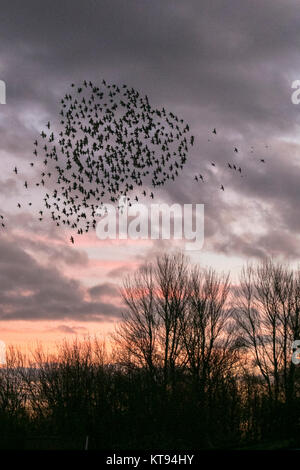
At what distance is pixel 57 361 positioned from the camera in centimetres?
6969

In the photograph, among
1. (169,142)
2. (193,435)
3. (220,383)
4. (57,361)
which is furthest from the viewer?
(57,361)

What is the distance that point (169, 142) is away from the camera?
2397 centimetres

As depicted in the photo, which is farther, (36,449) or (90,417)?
(90,417)

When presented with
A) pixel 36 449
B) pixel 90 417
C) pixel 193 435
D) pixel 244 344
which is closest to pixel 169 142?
pixel 36 449

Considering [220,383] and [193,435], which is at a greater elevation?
[220,383]

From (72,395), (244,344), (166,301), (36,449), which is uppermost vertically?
(166,301)

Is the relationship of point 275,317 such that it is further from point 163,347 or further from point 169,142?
point 169,142

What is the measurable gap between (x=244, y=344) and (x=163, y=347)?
23.3 feet
